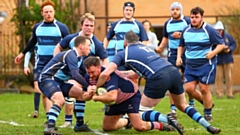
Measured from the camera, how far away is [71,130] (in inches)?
440

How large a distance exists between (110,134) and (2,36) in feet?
47.2

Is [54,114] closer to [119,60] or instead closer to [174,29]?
[119,60]

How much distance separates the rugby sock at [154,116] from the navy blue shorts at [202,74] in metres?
2.45

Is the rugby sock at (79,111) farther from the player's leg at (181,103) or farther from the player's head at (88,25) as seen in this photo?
the player's leg at (181,103)

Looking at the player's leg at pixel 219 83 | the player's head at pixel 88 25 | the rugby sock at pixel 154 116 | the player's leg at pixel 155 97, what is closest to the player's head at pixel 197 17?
the player's head at pixel 88 25

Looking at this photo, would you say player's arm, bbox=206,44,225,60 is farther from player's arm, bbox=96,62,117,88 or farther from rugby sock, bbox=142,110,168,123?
player's arm, bbox=96,62,117,88

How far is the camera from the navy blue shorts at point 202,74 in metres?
12.4

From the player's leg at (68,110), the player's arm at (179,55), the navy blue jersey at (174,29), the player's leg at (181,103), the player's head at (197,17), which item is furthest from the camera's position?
the navy blue jersey at (174,29)

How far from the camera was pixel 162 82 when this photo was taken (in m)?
9.97

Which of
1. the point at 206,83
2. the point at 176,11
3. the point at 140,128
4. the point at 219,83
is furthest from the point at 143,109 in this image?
the point at 219,83

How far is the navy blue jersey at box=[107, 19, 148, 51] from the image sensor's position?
1410 centimetres

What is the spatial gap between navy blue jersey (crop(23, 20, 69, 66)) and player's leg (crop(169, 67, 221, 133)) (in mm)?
3413

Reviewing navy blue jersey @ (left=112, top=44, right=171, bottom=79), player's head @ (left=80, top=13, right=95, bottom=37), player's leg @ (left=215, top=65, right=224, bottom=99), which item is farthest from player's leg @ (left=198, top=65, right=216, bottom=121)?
player's leg @ (left=215, top=65, right=224, bottom=99)

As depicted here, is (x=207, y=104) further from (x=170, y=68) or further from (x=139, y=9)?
(x=139, y=9)
